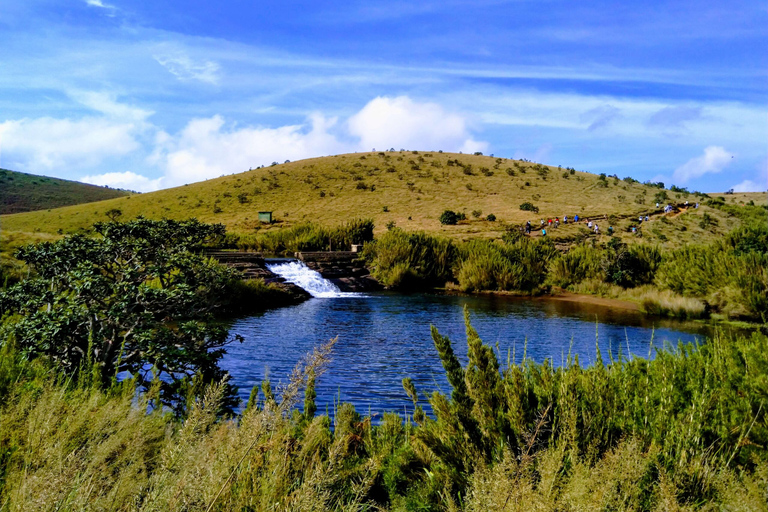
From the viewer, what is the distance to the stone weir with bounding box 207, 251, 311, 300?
80.3 ft

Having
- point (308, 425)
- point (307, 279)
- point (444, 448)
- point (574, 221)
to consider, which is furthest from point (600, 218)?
point (444, 448)

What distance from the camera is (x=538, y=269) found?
92.8 feet

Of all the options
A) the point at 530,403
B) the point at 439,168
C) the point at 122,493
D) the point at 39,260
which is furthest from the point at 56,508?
the point at 439,168

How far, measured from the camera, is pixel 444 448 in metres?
3.78

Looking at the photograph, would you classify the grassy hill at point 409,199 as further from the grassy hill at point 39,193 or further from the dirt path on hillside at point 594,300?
the grassy hill at point 39,193

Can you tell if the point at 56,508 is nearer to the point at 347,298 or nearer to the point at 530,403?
the point at 530,403

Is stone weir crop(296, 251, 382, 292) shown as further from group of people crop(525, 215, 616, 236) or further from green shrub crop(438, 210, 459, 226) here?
green shrub crop(438, 210, 459, 226)

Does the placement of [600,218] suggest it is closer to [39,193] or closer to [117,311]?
[117,311]

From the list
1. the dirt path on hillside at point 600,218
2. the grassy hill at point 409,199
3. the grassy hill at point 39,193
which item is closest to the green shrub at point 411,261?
the grassy hill at point 409,199

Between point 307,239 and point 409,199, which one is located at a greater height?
point 409,199

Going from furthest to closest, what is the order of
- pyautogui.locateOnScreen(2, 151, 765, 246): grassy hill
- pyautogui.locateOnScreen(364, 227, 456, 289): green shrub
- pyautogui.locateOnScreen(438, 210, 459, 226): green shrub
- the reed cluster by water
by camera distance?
1. pyautogui.locateOnScreen(2, 151, 765, 246): grassy hill
2. pyautogui.locateOnScreen(438, 210, 459, 226): green shrub
3. pyautogui.locateOnScreen(364, 227, 456, 289): green shrub
4. the reed cluster by water

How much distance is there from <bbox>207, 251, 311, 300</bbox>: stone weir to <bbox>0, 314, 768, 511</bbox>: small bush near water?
747 inches

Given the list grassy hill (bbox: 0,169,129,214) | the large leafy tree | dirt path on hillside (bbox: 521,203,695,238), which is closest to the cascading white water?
the large leafy tree

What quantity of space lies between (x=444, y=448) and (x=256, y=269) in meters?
23.1
